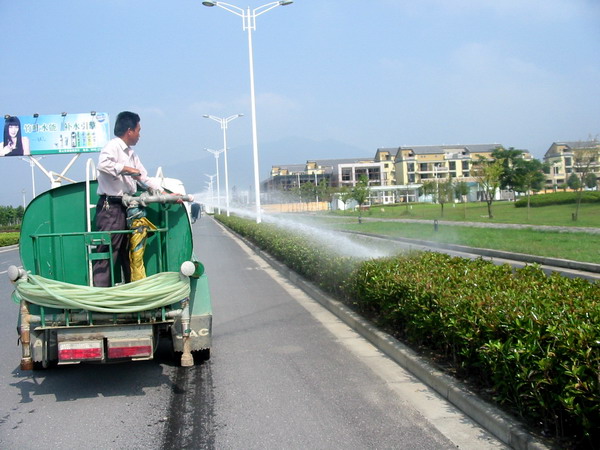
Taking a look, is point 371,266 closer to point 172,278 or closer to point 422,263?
point 422,263

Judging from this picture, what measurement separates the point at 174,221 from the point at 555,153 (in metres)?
105

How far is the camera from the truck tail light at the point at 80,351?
478 centimetres

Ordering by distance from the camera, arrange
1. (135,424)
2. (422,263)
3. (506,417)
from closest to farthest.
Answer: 1. (506,417)
2. (135,424)
3. (422,263)

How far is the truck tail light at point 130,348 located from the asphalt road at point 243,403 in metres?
0.48

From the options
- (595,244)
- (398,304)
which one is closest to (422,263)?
(398,304)

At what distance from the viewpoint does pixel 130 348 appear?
4855 mm

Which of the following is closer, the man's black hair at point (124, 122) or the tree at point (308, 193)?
the man's black hair at point (124, 122)

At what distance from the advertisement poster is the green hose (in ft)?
67.8

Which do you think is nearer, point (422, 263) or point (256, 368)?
point (256, 368)

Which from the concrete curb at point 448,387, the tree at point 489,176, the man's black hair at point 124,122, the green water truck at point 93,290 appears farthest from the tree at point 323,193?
the green water truck at point 93,290

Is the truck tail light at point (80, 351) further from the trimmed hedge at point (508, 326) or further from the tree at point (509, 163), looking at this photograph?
the tree at point (509, 163)

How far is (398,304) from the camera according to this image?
6.48 meters

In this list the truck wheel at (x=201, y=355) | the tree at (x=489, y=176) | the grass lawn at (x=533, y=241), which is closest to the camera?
the truck wheel at (x=201, y=355)

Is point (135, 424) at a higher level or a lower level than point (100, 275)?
lower
